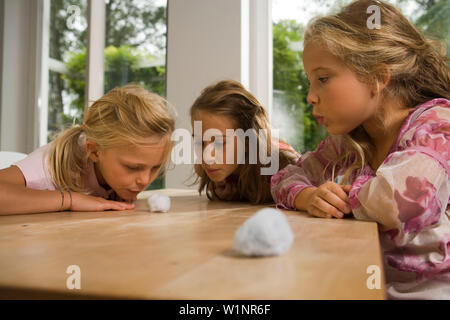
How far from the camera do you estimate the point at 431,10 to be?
5.83 ft

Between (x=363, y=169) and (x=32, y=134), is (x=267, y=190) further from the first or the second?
(x=32, y=134)

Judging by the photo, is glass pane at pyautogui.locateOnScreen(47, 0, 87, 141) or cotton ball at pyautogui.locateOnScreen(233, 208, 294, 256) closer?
cotton ball at pyautogui.locateOnScreen(233, 208, 294, 256)

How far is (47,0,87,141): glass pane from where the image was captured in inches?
110

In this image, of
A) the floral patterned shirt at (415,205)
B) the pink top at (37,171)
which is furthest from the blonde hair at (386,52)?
the pink top at (37,171)

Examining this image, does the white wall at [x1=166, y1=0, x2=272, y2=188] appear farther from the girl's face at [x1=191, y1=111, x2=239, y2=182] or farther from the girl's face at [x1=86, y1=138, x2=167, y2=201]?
the girl's face at [x1=86, y1=138, x2=167, y2=201]

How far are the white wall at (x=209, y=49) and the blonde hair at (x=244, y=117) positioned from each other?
740 millimetres

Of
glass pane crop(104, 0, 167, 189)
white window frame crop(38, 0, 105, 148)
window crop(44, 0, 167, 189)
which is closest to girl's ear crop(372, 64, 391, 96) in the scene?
window crop(44, 0, 167, 189)

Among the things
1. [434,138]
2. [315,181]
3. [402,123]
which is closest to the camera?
[434,138]

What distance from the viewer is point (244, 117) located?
4.21ft

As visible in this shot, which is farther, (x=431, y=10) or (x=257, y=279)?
(x=431, y=10)

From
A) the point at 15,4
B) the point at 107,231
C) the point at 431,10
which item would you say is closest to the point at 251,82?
the point at 431,10

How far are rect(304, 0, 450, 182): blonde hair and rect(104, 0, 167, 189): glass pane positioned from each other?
163 centimetres

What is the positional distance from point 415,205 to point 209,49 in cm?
170
